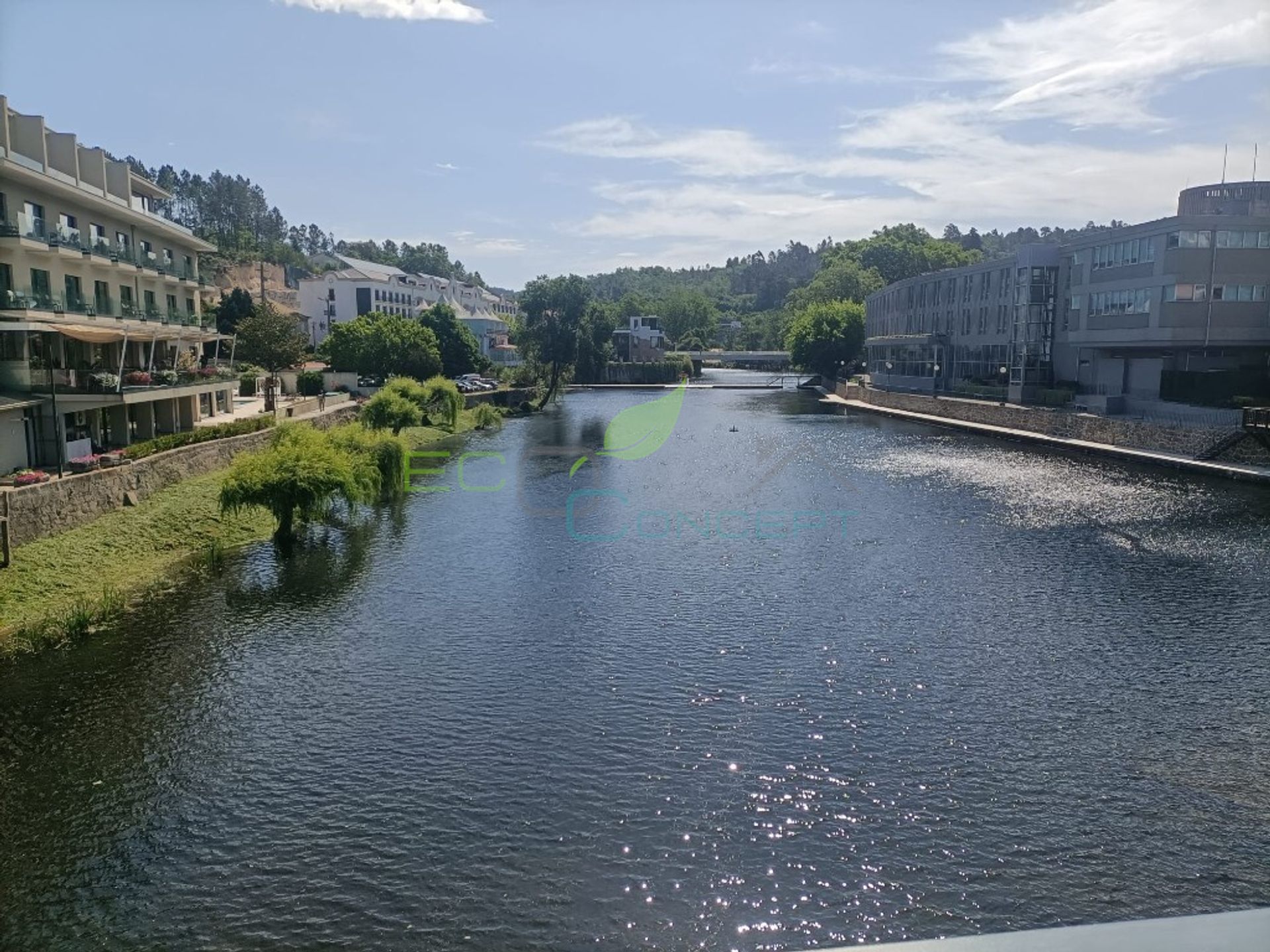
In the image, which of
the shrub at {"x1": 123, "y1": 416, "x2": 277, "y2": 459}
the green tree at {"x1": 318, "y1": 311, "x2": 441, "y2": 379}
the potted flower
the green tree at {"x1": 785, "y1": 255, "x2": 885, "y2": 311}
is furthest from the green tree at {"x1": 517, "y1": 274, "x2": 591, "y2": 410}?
the potted flower

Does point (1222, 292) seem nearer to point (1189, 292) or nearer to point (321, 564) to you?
point (1189, 292)

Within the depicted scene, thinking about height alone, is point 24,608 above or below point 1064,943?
below

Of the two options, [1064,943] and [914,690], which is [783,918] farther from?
[1064,943]

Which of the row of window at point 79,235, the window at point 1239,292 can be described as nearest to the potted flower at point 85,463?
the row of window at point 79,235

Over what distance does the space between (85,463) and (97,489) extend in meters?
1.17

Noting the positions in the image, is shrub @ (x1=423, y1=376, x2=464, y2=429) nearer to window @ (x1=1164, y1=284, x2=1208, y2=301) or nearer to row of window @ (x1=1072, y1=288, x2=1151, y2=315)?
row of window @ (x1=1072, y1=288, x2=1151, y2=315)

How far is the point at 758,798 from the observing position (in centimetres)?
1580

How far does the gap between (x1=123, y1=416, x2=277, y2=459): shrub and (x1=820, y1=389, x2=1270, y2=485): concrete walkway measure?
45.2 metres

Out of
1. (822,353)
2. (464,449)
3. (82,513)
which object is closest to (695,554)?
(82,513)

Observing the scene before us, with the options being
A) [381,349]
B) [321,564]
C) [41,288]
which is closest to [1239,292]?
[321,564]

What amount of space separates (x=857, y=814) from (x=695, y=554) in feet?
57.0

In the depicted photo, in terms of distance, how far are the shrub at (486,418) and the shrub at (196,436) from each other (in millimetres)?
30029

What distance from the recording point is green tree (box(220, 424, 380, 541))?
103ft

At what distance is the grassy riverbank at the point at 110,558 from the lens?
73.8 feet
